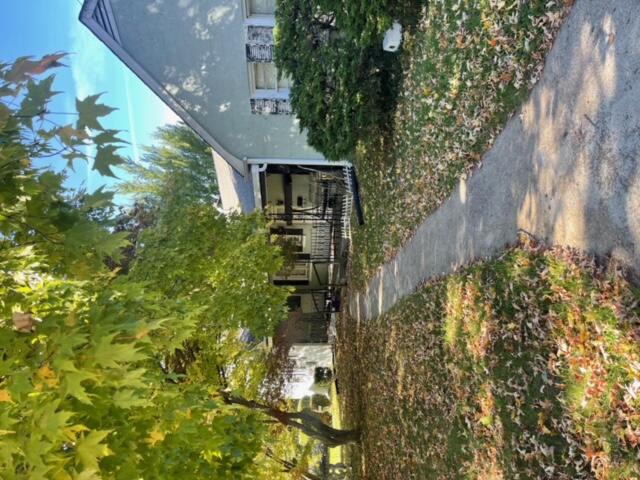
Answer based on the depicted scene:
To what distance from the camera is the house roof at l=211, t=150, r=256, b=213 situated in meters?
14.5

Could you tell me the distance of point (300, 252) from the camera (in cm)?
1833

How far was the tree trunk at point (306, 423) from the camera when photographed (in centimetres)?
862

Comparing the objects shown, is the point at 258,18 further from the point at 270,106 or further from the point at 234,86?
the point at 270,106

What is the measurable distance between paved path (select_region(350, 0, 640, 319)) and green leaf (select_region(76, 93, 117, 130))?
351 centimetres

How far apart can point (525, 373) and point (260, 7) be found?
1113cm

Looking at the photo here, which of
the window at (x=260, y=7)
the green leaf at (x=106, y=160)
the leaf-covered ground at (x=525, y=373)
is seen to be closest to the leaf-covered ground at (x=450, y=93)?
the leaf-covered ground at (x=525, y=373)

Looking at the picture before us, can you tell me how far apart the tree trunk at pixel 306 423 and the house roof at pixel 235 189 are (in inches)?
195

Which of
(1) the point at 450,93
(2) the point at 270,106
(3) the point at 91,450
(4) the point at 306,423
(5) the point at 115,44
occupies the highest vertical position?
(5) the point at 115,44

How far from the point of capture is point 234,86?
12.6 metres

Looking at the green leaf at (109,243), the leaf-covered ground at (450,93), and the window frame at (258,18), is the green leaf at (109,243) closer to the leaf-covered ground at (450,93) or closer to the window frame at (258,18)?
the leaf-covered ground at (450,93)

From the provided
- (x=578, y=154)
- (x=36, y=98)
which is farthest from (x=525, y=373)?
(x=36, y=98)

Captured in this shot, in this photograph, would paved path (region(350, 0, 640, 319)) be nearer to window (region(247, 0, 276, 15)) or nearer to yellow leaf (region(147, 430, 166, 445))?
yellow leaf (region(147, 430, 166, 445))

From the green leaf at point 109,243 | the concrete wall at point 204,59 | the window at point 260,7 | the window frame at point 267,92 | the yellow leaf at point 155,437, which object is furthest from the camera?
the window frame at point 267,92

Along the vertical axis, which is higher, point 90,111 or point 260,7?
point 260,7
